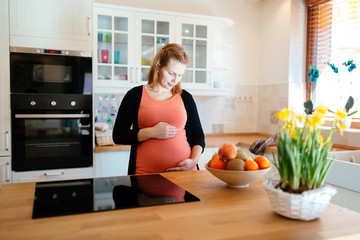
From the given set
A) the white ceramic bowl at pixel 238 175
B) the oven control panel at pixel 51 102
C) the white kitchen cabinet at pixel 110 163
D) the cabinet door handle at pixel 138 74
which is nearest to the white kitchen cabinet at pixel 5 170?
the oven control panel at pixel 51 102

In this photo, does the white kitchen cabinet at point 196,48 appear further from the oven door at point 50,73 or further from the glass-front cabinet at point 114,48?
the oven door at point 50,73

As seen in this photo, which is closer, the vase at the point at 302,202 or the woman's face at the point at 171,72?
the vase at the point at 302,202

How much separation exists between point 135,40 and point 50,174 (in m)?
1.33

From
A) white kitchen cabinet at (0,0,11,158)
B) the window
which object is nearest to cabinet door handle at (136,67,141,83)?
white kitchen cabinet at (0,0,11,158)

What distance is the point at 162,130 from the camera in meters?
1.63

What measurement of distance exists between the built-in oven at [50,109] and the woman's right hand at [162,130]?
121 cm

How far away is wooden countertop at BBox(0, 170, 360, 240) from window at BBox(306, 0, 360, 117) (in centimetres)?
210

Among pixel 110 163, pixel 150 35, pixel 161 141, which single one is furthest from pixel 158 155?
pixel 150 35

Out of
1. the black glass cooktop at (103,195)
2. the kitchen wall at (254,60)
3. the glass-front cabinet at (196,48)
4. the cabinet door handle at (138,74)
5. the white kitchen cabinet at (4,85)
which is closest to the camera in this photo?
the black glass cooktop at (103,195)

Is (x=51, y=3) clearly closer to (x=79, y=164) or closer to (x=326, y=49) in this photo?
(x=79, y=164)

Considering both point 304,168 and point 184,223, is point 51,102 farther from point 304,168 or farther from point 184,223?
point 304,168

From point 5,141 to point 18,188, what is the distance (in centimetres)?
146

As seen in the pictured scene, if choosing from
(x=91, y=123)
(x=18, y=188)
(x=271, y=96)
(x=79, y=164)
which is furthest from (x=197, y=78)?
(x=18, y=188)

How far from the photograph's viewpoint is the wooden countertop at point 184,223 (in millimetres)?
809
